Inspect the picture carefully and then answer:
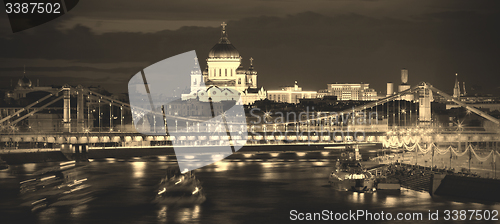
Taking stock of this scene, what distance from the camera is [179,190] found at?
41.9 meters

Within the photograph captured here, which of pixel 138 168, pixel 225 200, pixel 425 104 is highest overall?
pixel 425 104

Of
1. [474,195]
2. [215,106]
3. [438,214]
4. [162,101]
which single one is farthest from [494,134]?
[162,101]

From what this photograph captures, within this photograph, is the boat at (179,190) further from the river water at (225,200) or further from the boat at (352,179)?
the boat at (352,179)

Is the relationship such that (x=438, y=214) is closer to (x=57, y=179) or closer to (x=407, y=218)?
(x=407, y=218)

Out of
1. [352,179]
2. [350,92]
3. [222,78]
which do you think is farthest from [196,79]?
[352,179]

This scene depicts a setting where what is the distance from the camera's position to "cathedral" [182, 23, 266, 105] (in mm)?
101312

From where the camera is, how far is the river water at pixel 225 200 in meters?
36.3

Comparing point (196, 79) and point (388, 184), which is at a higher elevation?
point (196, 79)

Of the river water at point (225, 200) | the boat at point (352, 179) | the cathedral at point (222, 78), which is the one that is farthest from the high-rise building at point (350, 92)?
the boat at point (352, 179)

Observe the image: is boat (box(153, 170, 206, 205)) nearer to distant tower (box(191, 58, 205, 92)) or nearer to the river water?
the river water

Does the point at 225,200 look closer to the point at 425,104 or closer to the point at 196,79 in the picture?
the point at 425,104

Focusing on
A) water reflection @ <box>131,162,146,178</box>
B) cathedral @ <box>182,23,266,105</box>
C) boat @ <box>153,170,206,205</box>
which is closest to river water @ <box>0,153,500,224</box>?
water reflection @ <box>131,162,146,178</box>

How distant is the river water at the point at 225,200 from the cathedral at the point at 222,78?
4888cm

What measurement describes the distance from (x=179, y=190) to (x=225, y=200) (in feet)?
8.95
